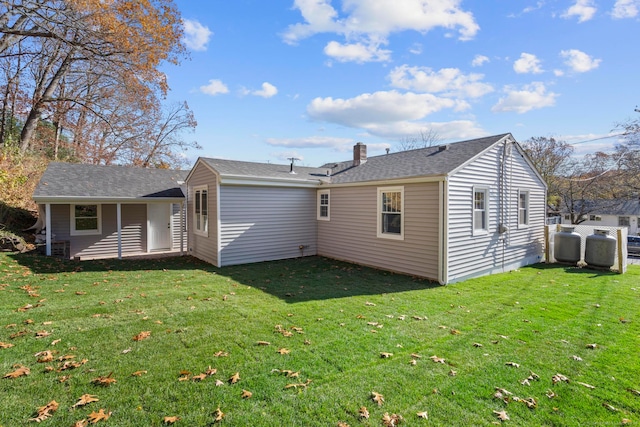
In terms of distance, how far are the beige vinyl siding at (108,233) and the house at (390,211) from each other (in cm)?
251

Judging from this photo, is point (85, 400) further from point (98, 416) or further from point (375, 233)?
point (375, 233)

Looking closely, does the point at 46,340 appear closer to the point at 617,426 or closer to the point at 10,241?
the point at 617,426

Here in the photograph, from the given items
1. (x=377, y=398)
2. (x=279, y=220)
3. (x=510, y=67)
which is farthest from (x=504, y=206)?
(x=377, y=398)

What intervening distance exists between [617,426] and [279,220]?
31.8 ft

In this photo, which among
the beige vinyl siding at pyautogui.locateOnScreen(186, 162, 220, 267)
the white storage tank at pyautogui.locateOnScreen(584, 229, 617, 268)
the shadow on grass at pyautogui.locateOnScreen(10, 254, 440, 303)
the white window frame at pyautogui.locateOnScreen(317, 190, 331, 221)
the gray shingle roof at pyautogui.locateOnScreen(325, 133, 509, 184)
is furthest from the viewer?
the white window frame at pyautogui.locateOnScreen(317, 190, 331, 221)

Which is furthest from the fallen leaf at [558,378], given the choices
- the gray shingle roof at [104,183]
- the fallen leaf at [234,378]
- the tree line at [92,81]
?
the gray shingle roof at [104,183]

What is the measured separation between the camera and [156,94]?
59.0 ft

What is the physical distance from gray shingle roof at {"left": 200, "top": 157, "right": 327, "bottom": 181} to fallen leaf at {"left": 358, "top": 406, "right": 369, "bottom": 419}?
8.27 m

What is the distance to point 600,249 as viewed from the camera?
10.3m

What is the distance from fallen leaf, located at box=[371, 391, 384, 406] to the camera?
3.07 m

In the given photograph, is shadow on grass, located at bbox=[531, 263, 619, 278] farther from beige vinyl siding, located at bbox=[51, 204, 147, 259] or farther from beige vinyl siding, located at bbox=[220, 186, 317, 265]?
beige vinyl siding, located at bbox=[51, 204, 147, 259]

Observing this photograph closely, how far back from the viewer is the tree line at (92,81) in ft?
33.8

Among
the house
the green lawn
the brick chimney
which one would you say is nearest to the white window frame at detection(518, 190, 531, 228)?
the house

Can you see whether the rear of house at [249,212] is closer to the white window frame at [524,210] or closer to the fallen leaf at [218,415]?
the white window frame at [524,210]
